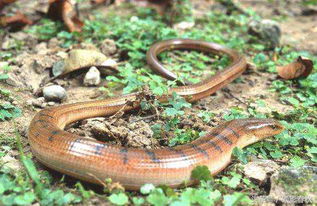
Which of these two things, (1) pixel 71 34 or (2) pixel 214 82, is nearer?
(2) pixel 214 82

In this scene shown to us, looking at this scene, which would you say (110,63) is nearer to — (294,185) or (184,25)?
(184,25)

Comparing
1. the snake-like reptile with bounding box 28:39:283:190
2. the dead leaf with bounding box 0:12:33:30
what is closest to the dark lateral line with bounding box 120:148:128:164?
the snake-like reptile with bounding box 28:39:283:190

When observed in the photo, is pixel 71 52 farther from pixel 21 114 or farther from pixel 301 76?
pixel 301 76

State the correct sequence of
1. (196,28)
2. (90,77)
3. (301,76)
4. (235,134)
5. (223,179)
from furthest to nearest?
(196,28) → (301,76) → (90,77) → (235,134) → (223,179)

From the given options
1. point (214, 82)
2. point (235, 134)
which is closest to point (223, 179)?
point (235, 134)

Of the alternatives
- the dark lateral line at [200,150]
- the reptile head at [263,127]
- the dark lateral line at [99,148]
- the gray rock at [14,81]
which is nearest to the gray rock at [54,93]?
the gray rock at [14,81]

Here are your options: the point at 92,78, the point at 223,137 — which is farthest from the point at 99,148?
the point at 92,78

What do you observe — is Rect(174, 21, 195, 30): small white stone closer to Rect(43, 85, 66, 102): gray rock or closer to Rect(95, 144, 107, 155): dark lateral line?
Rect(43, 85, 66, 102): gray rock

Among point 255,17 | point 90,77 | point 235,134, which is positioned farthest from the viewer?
point 255,17
